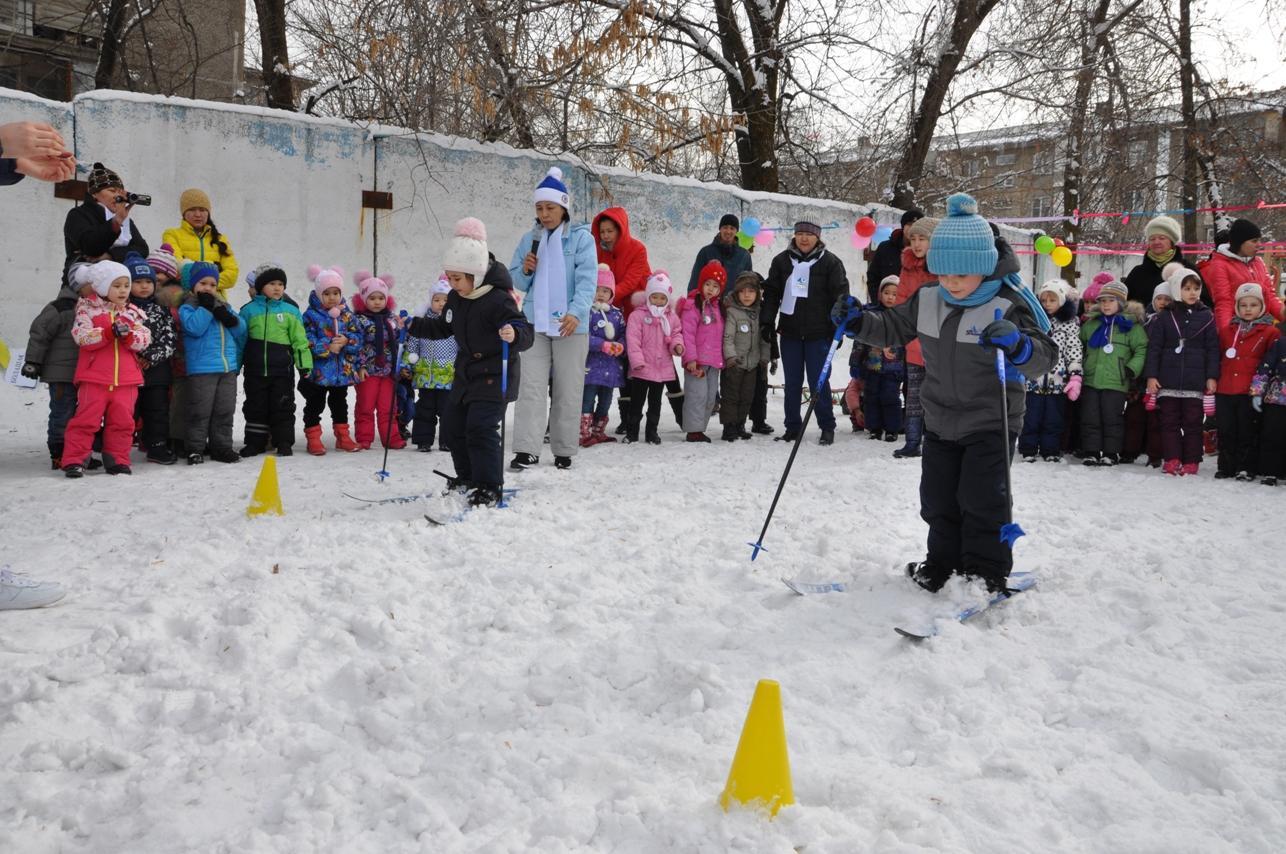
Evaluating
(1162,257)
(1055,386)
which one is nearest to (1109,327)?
(1055,386)

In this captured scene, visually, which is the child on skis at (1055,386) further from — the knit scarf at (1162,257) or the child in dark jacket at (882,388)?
the child in dark jacket at (882,388)

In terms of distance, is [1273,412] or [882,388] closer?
[1273,412]

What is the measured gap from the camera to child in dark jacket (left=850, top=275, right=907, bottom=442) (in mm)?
8727

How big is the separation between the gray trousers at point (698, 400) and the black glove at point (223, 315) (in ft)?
12.9

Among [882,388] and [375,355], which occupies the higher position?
[375,355]

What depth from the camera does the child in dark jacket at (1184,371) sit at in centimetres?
739

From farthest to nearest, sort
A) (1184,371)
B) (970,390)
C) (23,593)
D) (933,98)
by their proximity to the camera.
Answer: (933,98) < (1184,371) < (970,390) < (23,593)

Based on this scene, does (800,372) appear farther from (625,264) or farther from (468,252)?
(468,252)

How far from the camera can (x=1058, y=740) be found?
2.84 metres

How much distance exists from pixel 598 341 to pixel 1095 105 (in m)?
12.9

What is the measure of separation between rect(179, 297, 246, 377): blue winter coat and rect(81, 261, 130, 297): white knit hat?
2.08 ft

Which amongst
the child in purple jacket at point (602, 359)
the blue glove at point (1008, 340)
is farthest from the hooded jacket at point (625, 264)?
the blue glove at point (1008, 340)

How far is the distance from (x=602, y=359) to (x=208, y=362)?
317cm

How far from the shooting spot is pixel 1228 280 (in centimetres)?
781
